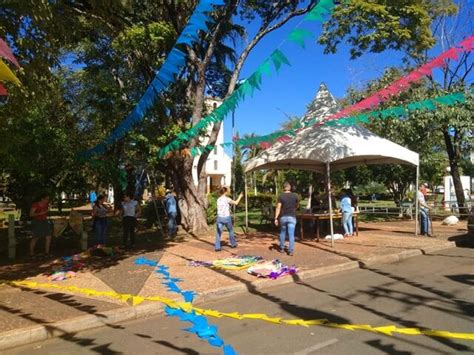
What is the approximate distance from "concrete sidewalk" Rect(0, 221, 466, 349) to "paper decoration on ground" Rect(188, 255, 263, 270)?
0.93 ft

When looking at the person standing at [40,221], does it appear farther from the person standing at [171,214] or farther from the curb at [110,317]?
the curb at [110,317]

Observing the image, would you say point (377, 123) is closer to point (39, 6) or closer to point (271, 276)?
point (271, 276)

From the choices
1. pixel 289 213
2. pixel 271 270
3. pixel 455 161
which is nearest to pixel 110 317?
pixel 271 270

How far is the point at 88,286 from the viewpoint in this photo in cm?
857

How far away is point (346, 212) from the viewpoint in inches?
597

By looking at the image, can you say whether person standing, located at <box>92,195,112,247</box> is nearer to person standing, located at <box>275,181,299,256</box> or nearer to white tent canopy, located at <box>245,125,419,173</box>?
person standing, located at <box>275,181,299,256</box>

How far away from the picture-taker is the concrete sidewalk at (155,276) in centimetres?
649

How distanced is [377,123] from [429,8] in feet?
16.9

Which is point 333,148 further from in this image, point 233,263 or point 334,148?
point 233,263

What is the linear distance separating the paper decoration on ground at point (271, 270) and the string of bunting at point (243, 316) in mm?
2107

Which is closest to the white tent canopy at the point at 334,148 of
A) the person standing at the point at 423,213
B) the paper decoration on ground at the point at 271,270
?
the person standing at the point at 423,213

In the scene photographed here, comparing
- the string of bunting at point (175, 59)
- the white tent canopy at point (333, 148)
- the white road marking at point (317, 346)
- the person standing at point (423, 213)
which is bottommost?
the white road marking at point (317, 346)

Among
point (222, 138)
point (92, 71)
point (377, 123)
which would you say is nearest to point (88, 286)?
point (92, 71)

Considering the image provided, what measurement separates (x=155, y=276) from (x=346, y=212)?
7.72 metres
